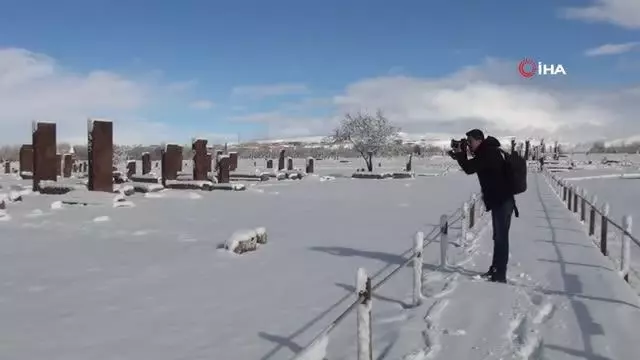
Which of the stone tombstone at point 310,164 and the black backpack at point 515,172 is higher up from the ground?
the black backpack at point 515,172

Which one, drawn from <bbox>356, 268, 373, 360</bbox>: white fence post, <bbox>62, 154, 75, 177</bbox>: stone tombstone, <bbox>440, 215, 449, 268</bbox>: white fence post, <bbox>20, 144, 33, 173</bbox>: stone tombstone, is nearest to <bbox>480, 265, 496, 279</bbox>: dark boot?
<bbox>440, 215, 449, 268</bbox>: white fence post

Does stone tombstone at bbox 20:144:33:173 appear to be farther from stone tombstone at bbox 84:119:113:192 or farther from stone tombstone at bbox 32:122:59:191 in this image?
stone tombstone at bbox 84:119:113:192

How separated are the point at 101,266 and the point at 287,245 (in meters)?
3.74

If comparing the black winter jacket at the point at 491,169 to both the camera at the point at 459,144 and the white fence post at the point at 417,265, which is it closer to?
the camera at the point at 459,144

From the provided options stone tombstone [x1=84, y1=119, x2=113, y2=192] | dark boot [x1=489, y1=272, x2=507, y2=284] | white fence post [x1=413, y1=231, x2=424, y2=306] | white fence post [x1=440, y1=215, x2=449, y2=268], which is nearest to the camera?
white fence post [x1=413, y1=231, x2=424, y2=306]

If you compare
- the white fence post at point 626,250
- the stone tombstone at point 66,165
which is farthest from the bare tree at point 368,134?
the white fence post at point 626,250

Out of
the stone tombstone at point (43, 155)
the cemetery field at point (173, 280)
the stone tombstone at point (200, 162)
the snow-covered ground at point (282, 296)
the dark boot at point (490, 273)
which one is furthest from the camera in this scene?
the stone tombstone at point (200, 162)

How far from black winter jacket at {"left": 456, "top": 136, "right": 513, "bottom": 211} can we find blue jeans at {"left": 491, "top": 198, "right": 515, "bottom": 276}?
81 millimetres

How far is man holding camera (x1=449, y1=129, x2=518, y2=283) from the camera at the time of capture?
24.1 ft

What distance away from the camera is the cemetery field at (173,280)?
558cm

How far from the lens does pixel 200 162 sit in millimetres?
26781

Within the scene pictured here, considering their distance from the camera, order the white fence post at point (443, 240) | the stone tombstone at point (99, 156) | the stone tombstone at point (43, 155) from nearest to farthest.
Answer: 1. the white fence post at point (443, 240)
2. the stone tombstone at point (99, 156)
3. the stone tombstone at point (43, 155)

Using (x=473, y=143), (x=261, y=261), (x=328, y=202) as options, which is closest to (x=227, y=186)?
(x=328, y=202)

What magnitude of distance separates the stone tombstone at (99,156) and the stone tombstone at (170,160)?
7236mm
